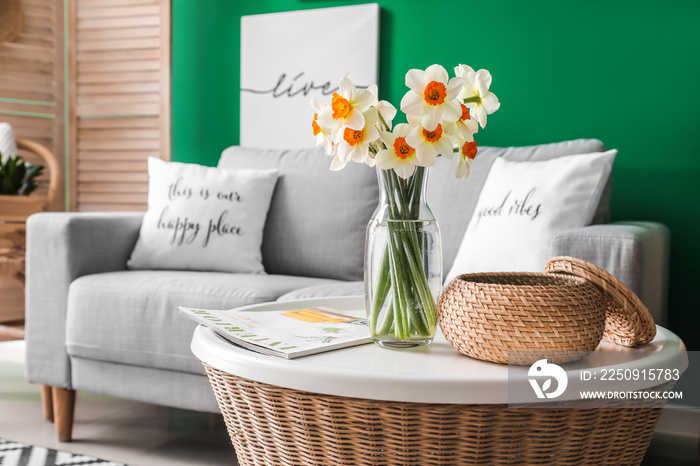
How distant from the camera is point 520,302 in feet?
2.84

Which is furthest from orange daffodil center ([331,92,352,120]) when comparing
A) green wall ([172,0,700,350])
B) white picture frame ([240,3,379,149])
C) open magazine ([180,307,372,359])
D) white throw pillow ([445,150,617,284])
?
white picture frame ([240,3,379,149])

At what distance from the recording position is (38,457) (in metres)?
1.99

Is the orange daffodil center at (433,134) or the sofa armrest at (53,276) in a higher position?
the orange daffodil center at (433,134)

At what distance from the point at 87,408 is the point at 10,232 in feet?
2.44

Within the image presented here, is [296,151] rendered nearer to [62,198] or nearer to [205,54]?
[205,54]

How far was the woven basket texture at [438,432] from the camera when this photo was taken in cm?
81

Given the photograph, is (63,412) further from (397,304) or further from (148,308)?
(397,304)

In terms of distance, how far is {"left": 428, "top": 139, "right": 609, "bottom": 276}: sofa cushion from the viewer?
2188 millimetres

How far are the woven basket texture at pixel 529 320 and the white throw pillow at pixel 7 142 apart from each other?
114 inches

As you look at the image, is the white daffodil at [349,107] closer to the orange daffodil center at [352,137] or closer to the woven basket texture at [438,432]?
the orange daffodil center at [352,137]

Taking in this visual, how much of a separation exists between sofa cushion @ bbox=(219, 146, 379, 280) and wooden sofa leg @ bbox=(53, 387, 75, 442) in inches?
30.3

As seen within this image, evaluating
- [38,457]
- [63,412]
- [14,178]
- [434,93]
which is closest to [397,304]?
[434,93]

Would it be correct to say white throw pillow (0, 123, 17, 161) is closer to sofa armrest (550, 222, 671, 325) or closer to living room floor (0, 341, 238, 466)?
living room floor (0, 341, 238, 466)

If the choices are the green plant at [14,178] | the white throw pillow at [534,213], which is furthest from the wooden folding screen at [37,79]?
the white throw pillow at [534,213]
